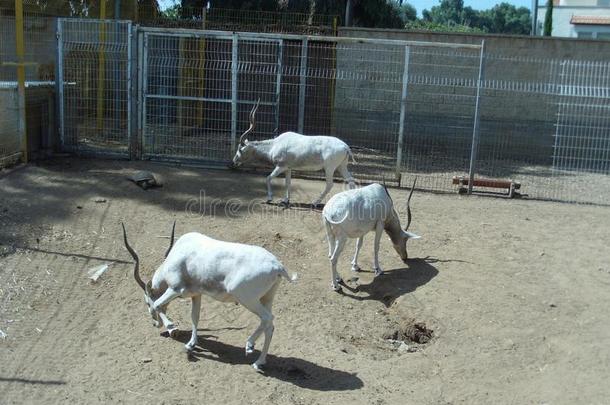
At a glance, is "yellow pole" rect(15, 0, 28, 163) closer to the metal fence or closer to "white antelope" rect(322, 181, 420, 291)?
the metal fence

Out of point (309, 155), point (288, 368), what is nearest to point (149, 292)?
point (288, 368)

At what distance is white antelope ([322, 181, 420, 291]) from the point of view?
28.1 ft

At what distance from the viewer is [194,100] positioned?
46.1ft

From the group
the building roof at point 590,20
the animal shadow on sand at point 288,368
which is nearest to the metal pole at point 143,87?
the animal shadow on sand at point 288,368

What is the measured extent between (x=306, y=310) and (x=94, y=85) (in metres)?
8.87

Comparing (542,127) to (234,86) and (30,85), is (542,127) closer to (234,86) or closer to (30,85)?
(234,86)

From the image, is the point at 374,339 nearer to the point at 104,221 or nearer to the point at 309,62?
the point at 104,221

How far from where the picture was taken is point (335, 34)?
16.7m

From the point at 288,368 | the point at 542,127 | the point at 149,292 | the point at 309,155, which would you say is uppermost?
the point at 542,127

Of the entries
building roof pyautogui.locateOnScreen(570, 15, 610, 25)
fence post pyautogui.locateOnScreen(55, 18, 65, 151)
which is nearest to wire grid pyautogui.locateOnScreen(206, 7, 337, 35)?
fence post pyautogui.locateOnScreen(55, 18, 65, 151)

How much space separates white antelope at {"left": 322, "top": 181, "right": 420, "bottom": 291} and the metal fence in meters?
3.93

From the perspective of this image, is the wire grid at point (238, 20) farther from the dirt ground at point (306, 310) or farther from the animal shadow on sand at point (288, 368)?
the animal shadow on sand at point (288, 368)

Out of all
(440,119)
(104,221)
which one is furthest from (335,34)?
(104,221)

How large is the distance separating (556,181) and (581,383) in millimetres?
8585
